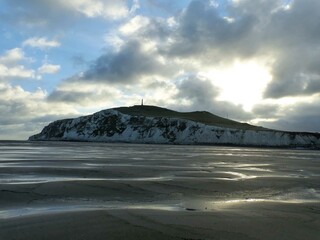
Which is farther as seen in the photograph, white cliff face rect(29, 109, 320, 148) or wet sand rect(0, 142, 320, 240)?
white cliff face rect(29, 109, 320, 148)

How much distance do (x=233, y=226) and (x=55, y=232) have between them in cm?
234

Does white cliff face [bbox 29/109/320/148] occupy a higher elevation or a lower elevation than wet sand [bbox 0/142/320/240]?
higher

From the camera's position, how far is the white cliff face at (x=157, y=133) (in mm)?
113875

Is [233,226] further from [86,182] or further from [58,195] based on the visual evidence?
[86,182]

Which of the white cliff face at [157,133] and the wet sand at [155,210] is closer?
the wet sand at [155,210]

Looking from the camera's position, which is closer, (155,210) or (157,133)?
(155,210)

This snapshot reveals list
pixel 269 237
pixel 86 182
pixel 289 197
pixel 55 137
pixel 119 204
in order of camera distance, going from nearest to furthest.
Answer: pixel 269 237 → pixel 119 204 → pixel 289 197 → pixel 86 182 → pixel 55 137

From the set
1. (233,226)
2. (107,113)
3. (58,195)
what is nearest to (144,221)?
(233,226)

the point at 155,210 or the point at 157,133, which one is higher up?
the point at 157,133

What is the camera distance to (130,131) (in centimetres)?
14175

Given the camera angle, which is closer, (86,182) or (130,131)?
(86,182)

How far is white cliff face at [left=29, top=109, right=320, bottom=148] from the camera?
114 meters

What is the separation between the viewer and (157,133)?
135m

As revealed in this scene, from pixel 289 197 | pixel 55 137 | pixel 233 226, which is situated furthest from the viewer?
pixel 55 137
